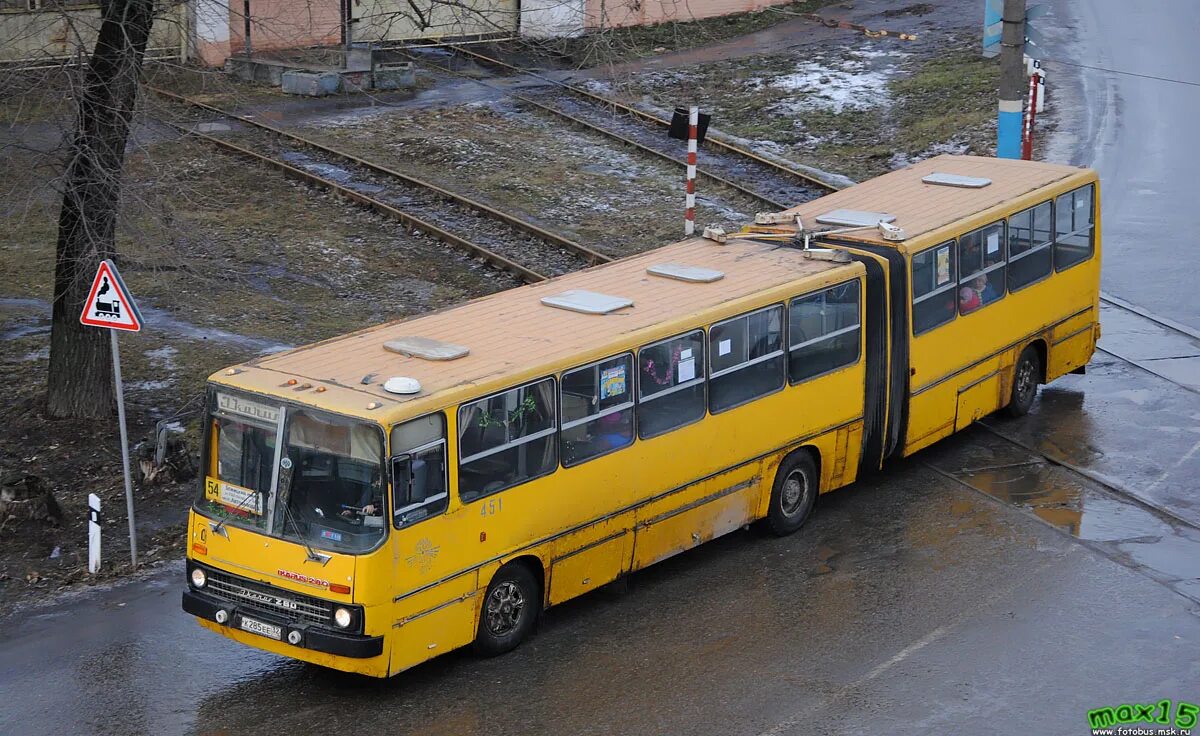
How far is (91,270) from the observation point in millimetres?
14555

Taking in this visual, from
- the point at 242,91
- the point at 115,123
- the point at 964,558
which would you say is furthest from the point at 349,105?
the point at 964,558

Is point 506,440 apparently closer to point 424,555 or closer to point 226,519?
point 424,555

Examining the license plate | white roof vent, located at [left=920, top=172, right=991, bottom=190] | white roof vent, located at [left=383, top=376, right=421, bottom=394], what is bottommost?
the license plate

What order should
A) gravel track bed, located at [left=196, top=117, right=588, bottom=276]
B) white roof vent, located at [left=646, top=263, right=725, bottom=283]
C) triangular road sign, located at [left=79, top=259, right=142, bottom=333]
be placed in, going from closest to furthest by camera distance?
triangular road sign, located at [left=79, top=259, right=142, bottom=333], white roof vent, located at [left=646, top=263, right=725, bottom=283], gravel track bed, located at [left=196, top=117, right=588, bottom=276]

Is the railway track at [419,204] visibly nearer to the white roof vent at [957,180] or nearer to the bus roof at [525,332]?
the white roof vent at [957,180]

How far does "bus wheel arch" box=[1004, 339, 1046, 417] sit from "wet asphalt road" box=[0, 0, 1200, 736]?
649 millimetres

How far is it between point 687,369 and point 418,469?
9.39 ft

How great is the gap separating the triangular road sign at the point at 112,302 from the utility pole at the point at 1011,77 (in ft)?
41.0

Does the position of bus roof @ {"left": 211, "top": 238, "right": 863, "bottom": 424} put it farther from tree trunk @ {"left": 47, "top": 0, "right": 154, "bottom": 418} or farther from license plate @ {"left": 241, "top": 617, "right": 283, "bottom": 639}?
tree trunk @ {"left": 47, "top": 0, "right": 154, "bottom": 418}

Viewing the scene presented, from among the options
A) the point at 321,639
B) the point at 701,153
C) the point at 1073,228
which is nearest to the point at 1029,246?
the point at 1073,228

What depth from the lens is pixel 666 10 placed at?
36.8 m

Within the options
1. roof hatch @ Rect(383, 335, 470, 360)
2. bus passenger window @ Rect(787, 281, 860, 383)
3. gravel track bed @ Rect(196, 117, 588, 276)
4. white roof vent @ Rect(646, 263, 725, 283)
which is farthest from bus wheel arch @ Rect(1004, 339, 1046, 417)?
roof hatch @ Rect(383, 335, 470, 360)

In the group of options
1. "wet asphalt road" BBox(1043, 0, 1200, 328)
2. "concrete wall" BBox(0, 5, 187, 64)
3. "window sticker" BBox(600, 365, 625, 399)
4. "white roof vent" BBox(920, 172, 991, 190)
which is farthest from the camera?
"wet asphalt road" BBox(1043, 0, 1200, 328)

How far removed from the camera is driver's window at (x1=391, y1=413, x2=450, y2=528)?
32.7 feet
